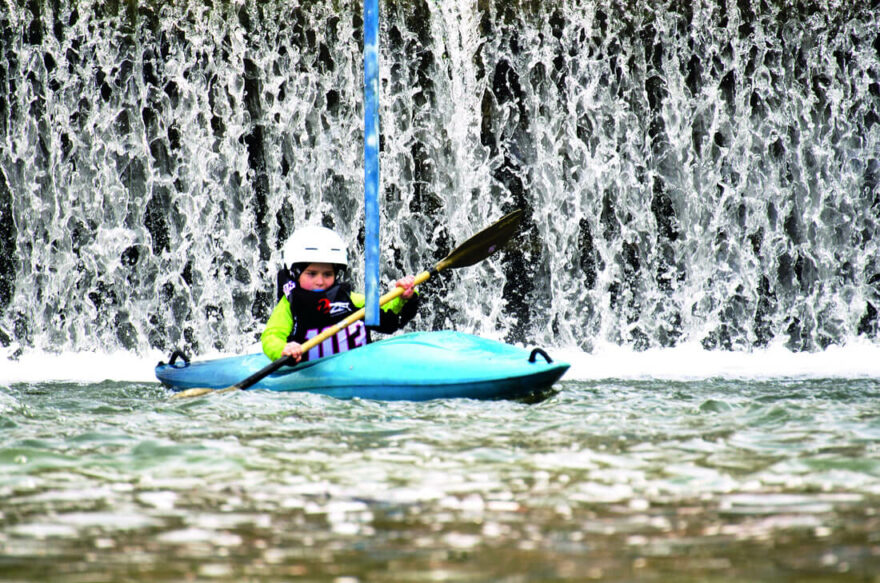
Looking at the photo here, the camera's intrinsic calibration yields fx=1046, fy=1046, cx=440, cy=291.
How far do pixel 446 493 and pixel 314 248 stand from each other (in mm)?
3484

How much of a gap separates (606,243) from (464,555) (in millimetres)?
8490

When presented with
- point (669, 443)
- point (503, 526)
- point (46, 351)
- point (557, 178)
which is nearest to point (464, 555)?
point (503, 526)

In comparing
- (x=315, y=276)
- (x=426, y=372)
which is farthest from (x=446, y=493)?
(x=315, y=276)

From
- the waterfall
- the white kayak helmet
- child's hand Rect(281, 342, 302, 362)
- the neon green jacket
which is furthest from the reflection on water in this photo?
the waterfall

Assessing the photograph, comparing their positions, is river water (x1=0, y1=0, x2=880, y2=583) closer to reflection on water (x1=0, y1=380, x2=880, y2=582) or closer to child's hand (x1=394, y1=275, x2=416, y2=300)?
child's hand (x1=394, y1=275, x2=416, y2=300)

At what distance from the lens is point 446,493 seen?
128 inches

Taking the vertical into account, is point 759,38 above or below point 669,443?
above

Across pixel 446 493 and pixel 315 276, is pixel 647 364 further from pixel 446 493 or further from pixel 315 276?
pixel 446 493

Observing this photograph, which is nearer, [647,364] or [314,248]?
[314,248]

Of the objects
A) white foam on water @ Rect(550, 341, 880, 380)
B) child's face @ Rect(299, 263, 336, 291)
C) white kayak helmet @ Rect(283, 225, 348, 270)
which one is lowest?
white foam on water @ Rect(550, 341, 880, 380)

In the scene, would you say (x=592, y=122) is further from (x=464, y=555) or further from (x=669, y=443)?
(x=464, y=555)

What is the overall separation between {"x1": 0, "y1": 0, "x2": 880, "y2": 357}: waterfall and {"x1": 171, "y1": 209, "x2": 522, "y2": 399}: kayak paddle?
3.88 m

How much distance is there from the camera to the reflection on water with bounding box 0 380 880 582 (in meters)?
2.52

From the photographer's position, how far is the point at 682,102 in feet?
35.1
